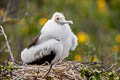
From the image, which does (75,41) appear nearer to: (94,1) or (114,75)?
(114,75)

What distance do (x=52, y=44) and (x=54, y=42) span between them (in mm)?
63

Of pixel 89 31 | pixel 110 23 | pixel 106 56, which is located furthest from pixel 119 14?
pixel 106 56

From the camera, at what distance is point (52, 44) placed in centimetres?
1034

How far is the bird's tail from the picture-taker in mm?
10312

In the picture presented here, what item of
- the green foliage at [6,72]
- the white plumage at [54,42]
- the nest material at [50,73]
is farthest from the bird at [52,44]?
the green foliage at [6,72]

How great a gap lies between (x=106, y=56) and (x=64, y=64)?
8.41 ft

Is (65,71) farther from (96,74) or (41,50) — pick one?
(41,50)

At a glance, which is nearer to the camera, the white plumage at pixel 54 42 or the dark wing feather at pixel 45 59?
the white plumage at pixel 54 42

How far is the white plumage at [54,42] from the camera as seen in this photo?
10359 mm

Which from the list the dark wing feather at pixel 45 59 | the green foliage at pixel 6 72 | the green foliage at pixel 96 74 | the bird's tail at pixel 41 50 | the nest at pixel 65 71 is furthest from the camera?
the dark wing feather at pixel 45 59

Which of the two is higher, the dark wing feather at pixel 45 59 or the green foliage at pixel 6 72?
the green foliage at pixel 6 72

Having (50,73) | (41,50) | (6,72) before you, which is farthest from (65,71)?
(6,72)

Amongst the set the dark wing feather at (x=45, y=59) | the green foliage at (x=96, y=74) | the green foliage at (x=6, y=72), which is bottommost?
the green foliage at (x=96, y=74)

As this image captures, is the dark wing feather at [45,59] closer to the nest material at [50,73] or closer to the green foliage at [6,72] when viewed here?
the nest material at [50,73]
